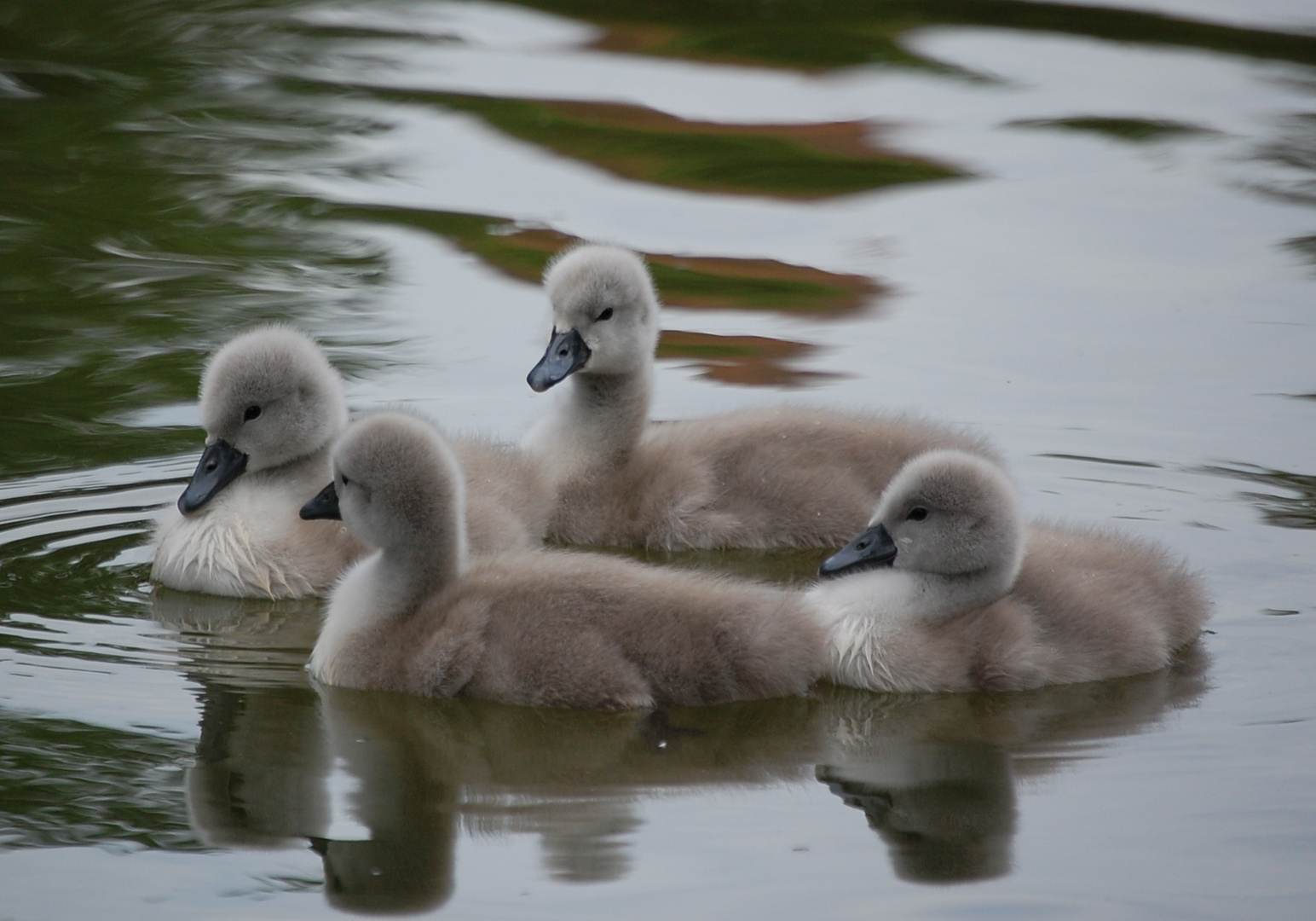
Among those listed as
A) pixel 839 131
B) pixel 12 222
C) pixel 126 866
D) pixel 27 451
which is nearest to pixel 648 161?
pixel 839 131

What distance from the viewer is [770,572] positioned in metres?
6.91

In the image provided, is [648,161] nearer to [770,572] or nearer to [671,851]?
[770,572]

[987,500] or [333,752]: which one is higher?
[987,500]

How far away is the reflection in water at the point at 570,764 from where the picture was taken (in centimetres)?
454

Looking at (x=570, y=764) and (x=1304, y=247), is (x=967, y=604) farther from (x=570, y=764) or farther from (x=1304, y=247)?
(x=1304, y=247)

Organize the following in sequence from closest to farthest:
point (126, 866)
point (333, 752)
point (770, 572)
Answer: point (126, 866) < point (333, 752) < point (770, 572)

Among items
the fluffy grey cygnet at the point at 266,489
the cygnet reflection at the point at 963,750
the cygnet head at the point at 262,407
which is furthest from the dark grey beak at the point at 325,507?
the cygnet reflection at the point at 963,750

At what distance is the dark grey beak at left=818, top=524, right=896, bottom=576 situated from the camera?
5.81 m

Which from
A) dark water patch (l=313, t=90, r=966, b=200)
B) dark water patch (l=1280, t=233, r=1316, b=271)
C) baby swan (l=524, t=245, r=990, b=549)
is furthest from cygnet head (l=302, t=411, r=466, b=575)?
dark water patch (l=313, t=90, r=966, b=200)

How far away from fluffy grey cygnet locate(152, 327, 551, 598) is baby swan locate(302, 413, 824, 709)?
0.77 meters

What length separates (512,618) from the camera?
216 inches

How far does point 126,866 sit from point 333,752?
783 mm

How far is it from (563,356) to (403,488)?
75.2 inches

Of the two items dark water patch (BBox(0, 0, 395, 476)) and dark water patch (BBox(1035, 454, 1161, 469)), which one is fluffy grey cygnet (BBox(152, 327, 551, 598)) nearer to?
dark water patch (BBox(0, 0, 395, 476))
